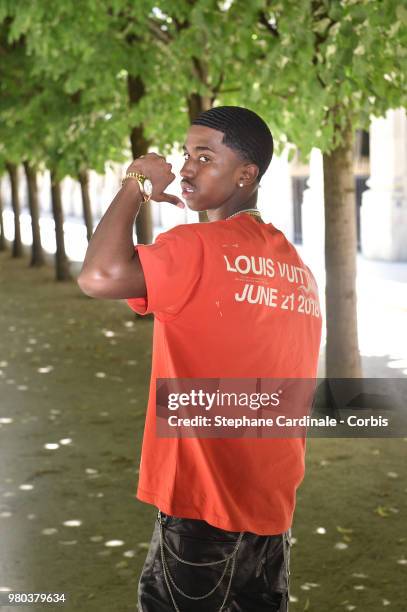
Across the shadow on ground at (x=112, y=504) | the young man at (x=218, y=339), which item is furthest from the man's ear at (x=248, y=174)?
the shadow on ground at (x=112, y=504)

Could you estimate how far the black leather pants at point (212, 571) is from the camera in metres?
2.90

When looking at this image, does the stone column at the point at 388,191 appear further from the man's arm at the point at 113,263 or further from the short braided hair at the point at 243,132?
the man's arm at the point at 113,263

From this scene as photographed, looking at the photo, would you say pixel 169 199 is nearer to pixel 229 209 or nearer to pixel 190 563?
pixel 229 209

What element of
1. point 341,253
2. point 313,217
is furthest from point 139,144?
point 313,217

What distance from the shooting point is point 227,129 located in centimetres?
289

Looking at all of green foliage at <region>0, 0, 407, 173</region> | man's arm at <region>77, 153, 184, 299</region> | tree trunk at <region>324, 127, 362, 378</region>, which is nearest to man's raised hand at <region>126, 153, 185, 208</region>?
man's arm at <region>77, 153, 184, 299</region>

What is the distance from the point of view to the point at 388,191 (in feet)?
80.5

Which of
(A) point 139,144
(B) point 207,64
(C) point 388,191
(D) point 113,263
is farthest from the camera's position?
(C) point 388,191

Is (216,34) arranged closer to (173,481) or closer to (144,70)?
(144,70)

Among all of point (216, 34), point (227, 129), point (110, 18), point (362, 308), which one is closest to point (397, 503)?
point (216, 34)

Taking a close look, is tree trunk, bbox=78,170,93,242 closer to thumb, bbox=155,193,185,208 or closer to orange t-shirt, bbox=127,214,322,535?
thumb, bbox=155,193,185,208

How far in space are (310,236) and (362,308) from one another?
10496 mm

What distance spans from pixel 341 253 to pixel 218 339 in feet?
22.7

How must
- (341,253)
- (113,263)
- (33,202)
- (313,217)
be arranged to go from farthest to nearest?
(313,217) → (33,202) → (341,253) → (113,263)
